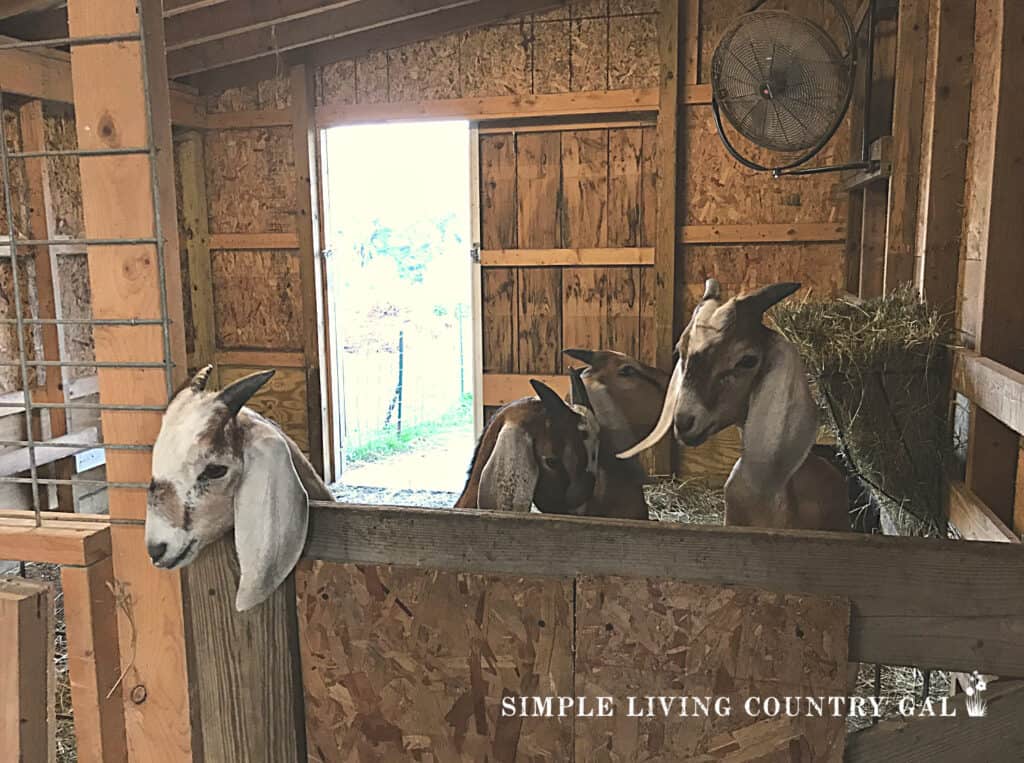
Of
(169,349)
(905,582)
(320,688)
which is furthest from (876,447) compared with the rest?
(169,349)

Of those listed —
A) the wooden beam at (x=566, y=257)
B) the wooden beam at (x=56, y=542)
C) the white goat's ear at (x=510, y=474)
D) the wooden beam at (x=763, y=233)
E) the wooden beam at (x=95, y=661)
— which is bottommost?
the wooden beam at (x=95, y=661)

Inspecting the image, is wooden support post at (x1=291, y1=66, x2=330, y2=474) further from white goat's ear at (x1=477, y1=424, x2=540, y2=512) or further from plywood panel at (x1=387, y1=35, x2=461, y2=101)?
white goat's ear at (x1=477, y1=424, x2=540, y2=512)

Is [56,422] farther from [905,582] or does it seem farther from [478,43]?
[905,582]

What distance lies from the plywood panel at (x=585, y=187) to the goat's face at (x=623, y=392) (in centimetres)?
314

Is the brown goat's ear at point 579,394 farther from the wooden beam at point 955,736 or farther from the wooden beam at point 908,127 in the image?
the wooden beam at point 908,127

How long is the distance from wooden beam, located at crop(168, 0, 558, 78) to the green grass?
3314 mm

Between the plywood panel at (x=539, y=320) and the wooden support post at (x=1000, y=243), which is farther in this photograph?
the plywood panel at (x=539, y=320)

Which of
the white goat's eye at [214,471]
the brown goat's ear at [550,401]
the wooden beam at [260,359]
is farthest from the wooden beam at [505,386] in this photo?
the white goat's eye at [214,471]

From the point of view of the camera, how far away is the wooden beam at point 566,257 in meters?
5.27

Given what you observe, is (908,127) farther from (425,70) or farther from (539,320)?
(425,70)

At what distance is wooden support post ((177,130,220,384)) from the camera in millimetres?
5852

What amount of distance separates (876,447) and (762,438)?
869 millimetres

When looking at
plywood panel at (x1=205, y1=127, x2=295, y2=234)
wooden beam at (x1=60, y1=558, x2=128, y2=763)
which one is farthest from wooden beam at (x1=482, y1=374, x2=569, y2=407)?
wooden beam at (x1=60, y1=558, x2=128, y2=763)

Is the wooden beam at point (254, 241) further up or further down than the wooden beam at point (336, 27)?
further down
